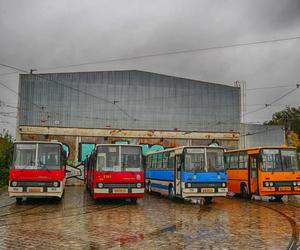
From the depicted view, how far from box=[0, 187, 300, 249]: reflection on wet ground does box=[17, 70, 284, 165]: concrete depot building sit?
2103 cm

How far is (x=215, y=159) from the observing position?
20.0m

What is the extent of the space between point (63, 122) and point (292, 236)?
30.1 m

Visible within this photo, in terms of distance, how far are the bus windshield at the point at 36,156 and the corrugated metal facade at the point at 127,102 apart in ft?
64.1

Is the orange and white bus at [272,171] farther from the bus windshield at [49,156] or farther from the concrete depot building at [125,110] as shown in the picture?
the concrete depot building at [125,110]

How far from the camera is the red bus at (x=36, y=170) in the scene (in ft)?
58.8

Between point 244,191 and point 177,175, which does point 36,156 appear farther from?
point 244,191

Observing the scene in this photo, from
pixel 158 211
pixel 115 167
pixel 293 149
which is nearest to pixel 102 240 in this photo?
pixel 158 211

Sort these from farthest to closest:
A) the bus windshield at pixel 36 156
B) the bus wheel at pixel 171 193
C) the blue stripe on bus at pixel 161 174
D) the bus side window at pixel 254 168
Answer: the blue stripe on bus at pixel 161 174 → the bus wheel at pixel 171 193 → the bus side window at pixel 254 168 → the bus windshield at pixel 36 156

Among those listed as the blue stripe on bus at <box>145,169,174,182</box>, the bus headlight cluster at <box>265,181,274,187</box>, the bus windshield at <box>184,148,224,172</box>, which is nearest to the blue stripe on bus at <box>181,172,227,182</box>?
the bus windshield at <box>184,148,224,172</box>

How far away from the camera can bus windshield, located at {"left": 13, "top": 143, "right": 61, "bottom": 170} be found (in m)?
18.3

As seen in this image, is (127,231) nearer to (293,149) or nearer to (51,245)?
(51,245)

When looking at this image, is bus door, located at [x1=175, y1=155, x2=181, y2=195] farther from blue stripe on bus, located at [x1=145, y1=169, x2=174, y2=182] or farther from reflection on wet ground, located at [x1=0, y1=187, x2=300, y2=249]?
reflection on wet ground, located at [x1=0, y1=187, x2=300, y2=249]

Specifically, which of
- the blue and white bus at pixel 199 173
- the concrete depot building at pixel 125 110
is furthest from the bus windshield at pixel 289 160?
the concrete depot building at pixel 125 110

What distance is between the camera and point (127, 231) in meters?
11.5
